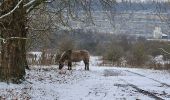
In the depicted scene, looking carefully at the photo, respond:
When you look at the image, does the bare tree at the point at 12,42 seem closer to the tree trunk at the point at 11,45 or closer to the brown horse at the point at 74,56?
the tree trunk at the point at 11,45

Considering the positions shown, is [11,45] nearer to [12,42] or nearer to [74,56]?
[12,42]

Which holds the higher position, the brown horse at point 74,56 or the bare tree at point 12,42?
the bare tree at point 12,42

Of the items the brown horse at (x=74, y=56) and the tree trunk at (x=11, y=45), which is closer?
the tree trunk at (x=11, y=45)

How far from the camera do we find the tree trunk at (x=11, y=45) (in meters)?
18.8

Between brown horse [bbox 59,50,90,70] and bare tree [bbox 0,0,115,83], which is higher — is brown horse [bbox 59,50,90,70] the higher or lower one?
the lower one

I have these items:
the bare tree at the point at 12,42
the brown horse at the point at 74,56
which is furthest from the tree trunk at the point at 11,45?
the brown horse at the point at 74,56

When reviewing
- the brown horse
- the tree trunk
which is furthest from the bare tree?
the brown horse

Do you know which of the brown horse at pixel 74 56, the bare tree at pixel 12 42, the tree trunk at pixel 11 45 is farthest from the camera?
the brown horse at pixel 74 56

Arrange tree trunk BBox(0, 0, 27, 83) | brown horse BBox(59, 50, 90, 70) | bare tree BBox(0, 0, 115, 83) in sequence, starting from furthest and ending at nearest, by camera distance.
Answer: brown horse BBox(59, 50, 90, 70)
tree trunk BBox(0, 0, 27, 83)
bare tree BBox(0, 0, 115, 83)

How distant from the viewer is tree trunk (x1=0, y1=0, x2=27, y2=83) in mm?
18828

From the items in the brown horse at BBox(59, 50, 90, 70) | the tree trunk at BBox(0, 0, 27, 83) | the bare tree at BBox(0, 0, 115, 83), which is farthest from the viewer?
the brown horse at BBox(59, 50, 90, 70)

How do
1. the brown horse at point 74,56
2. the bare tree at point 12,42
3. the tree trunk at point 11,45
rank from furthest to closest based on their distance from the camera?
the brown horse at point 74,56 < the tree trunk at point 11,45 < the bare tree at point 12,42

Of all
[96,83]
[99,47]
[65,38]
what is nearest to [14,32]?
[96,83]

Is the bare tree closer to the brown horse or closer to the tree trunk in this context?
the tree trunk
